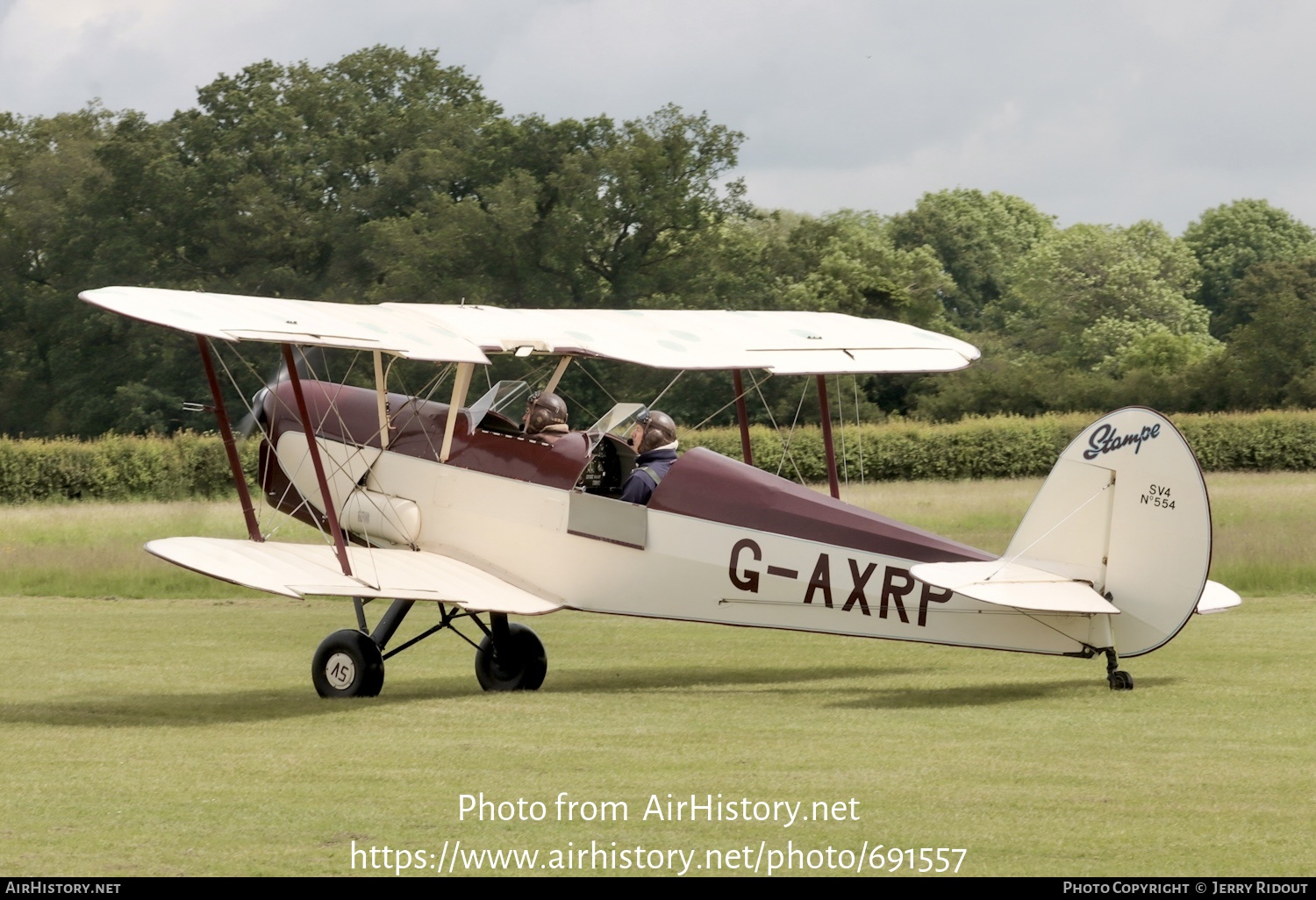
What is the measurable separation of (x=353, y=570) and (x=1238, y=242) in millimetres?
88844

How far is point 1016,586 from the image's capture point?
7621mm

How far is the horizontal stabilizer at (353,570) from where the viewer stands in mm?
7996

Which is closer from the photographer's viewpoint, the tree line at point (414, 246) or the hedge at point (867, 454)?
→ the hedge at point (867, 454)

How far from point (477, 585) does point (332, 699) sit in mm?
1042

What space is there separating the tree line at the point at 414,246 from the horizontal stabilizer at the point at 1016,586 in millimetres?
27848

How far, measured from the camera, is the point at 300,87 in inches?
1956

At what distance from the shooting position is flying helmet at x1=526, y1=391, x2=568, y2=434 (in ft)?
30.2

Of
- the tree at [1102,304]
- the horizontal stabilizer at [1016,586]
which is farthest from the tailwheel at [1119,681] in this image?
Result: the tree at [1102,304]

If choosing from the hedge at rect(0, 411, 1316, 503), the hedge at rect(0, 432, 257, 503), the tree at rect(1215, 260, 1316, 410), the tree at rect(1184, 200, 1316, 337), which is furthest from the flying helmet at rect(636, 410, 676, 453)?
the tree at rect(1184, 200, 1316, 337)

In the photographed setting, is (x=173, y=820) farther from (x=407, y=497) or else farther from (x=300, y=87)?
(x=300, y=87)

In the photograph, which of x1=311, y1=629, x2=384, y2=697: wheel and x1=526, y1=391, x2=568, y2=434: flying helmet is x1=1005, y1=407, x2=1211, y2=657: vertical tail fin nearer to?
x1=526, y1=391, x2=568, y2=434: flying helmet

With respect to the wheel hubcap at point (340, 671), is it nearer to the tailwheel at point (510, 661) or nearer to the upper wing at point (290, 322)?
the tailwheel at point (510, 661)

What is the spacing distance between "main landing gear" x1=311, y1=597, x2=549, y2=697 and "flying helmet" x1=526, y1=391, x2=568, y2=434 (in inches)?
45.3
